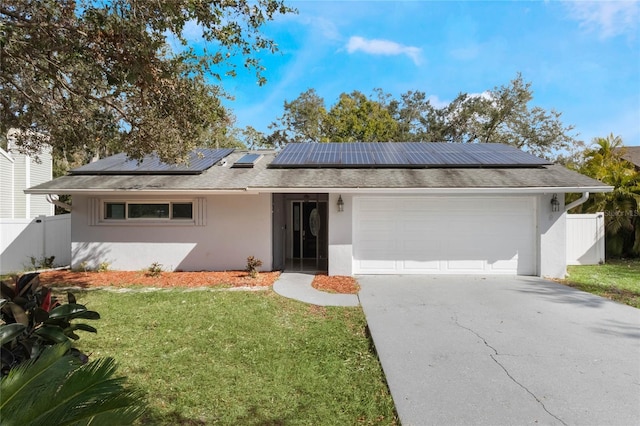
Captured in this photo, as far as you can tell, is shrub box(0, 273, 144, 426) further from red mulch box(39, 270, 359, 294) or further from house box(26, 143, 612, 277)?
house box(26, 143, 612, 277)

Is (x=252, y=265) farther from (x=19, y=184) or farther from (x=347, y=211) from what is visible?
(x=19, y=184)

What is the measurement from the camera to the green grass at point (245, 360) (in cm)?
317

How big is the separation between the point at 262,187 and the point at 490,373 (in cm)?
637

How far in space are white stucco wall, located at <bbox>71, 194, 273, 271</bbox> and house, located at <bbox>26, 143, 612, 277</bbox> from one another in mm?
31

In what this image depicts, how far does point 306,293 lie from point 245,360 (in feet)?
10.7

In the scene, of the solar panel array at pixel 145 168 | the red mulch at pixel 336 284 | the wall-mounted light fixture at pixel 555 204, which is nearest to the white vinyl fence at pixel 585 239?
the wall-mounted light fixture at pixel 555 204

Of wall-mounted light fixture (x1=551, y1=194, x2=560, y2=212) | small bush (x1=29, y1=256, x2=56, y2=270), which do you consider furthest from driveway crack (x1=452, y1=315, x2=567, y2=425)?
small bush (x1=29, y1=256, x2=56, y2=270)

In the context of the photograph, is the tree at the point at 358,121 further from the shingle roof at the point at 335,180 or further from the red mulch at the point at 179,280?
the red mulch at the point at 179,280

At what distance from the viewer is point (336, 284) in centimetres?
812

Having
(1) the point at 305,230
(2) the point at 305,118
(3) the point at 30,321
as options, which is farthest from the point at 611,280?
(2) the point at 305,118

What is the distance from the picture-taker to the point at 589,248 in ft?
36.4

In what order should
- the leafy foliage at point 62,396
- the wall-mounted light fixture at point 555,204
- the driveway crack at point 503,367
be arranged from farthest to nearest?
the wall-mounted light fixture at point 555,204
the driveway crack at point 503,367
the leafy foliage at point 62,396

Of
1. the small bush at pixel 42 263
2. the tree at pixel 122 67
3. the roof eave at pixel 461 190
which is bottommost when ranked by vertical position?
the small bush at pixel 42 263

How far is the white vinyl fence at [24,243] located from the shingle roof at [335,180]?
7.89ft
